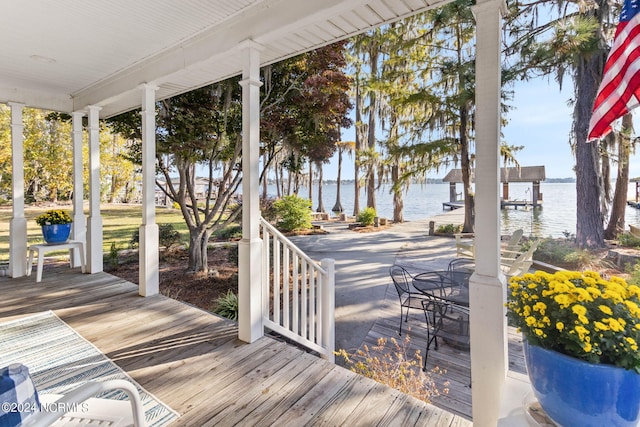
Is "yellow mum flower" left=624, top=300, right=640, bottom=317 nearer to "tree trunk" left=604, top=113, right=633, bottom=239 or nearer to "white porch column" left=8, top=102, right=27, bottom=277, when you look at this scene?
"white porch column" left=8, top=102, right=27, bottom=277

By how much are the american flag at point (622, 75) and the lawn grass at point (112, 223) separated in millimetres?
8283

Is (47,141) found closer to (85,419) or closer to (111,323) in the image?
(111,323)

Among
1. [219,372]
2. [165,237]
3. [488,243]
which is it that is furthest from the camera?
[165,237]

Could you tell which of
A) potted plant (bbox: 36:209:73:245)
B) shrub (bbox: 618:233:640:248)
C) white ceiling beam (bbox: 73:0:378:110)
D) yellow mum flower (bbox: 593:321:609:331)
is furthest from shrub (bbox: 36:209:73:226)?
shrub (bbox: 618:233:640:248)

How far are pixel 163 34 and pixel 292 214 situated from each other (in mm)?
8743

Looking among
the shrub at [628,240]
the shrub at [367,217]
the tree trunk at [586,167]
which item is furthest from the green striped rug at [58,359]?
the shrub at [367,217]

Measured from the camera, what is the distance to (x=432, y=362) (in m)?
3.41

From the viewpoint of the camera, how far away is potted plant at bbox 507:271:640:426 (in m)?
1.00

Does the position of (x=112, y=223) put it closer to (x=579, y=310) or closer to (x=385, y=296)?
(x=385, y=296)

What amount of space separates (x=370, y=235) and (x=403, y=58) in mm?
5931

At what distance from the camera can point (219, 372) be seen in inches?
89.8

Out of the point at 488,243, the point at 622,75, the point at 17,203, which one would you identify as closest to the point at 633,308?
the point at 488,243

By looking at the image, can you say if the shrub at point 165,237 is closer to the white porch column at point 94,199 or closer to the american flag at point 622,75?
the white porch column at point 94,199

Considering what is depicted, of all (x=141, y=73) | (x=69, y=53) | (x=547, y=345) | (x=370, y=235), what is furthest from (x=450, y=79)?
(x=547, y=345)
